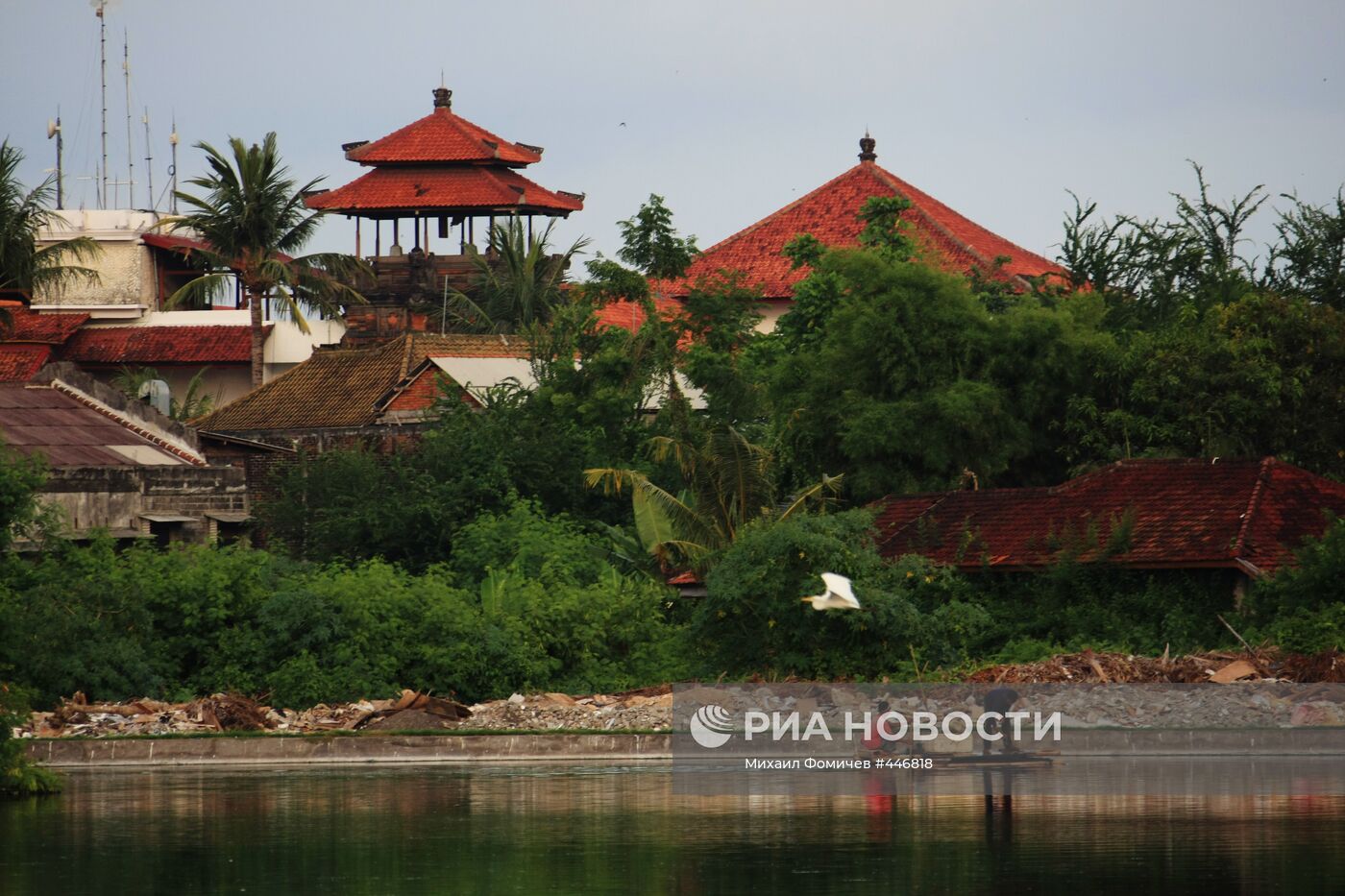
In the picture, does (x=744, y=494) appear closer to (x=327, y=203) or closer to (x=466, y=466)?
(x=466, y=466)

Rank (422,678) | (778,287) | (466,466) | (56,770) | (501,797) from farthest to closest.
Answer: (778,287) < (466,466) < (422,678) < (56,770) < (501,797)

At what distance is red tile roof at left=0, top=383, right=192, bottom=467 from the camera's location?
37.4 meters

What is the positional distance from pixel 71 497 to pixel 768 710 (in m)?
14.9

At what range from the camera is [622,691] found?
Result: 94.3 ft

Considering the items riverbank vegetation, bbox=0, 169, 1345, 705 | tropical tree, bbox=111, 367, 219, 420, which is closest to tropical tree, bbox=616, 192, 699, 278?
riverbank vegetation, bbox=0, 169, 1345, 705

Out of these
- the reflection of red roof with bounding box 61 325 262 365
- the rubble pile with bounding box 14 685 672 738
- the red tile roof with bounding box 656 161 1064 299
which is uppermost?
the red tile roof with bounding box 656 161 1064 299

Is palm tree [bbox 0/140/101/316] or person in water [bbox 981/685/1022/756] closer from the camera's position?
Answer: person in water [bbox 981/685/1022/756]

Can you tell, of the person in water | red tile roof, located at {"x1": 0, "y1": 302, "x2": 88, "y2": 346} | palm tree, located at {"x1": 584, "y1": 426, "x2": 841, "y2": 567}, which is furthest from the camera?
red tile roof, located at {"x1": 0, "y1": 302, "x2": 88, "y2": 346}

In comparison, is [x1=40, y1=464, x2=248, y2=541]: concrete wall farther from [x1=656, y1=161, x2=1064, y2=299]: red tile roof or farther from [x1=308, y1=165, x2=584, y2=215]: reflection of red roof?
[x1=308, y1=165, x2=584, y2=215]: reflection of red roof

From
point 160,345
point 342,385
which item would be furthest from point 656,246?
point 160,345

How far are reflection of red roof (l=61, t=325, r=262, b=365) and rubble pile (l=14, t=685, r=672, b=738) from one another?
1557 inches

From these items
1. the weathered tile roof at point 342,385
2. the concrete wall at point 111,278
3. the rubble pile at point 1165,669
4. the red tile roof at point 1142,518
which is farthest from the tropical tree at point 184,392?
the rubble pile at point 1165,669

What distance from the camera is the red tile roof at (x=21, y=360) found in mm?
53125

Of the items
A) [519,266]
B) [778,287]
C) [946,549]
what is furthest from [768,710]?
[519,266]
